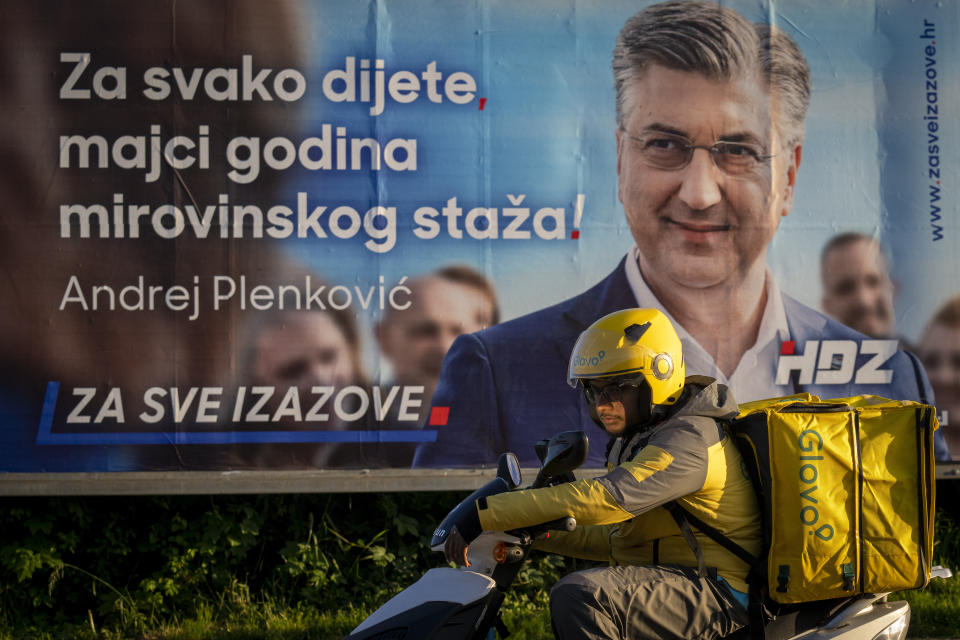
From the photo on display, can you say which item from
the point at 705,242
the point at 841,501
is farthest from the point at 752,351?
the point at 841,501

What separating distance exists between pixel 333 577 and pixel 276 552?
49cm

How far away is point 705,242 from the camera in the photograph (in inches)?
233

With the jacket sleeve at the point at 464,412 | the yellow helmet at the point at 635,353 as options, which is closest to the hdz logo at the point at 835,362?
the jacket sleeve at the point at 464,412

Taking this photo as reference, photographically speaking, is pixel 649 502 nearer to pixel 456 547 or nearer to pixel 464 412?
pixel 456 547

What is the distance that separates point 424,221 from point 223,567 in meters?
2.50

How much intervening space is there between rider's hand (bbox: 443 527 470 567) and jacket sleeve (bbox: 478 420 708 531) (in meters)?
0.08

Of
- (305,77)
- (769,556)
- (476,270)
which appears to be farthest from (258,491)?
(769,556)

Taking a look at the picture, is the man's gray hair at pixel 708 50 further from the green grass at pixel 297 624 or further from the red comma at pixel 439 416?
the green grass at pixel 297 624

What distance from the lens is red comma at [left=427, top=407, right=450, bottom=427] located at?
5.75m

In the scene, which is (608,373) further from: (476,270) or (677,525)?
(476,270)

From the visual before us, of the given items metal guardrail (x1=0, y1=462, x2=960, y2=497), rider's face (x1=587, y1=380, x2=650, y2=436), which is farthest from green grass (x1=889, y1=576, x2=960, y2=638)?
rider's face (x1=587, y1=380, x2=650, y2=436)

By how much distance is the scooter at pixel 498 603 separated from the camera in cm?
286

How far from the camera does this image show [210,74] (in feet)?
18.7

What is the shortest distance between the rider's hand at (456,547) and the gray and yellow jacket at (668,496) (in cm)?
8
